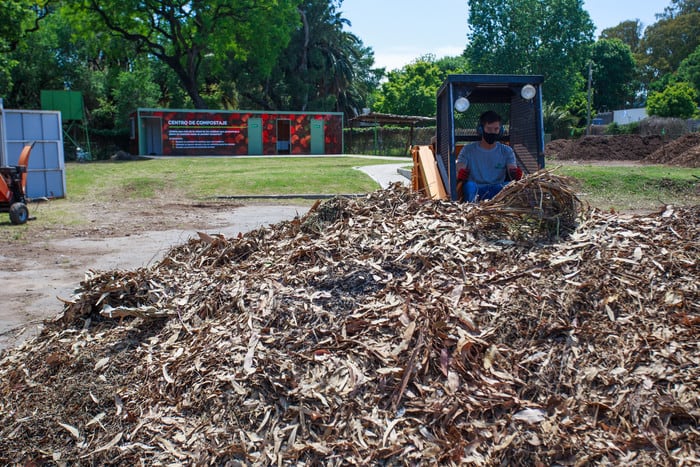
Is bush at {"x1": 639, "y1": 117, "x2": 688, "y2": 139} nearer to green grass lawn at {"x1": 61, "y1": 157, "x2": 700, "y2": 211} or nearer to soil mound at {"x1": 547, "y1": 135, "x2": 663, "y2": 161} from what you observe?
soil mound at {"x1": 547, "y1": 135, "x2": 663, "y2": 161}

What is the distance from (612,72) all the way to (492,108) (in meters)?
74.3

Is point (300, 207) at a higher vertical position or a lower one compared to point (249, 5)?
lower

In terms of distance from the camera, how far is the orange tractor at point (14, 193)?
13.2 m

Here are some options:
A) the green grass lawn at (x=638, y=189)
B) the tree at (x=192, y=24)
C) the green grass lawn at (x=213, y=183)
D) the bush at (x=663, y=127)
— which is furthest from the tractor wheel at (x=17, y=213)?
the bush at (x=663, y=127)

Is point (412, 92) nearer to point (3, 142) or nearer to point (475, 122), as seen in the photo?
point (3, 142)

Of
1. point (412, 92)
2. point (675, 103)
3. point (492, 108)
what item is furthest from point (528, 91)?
point (412, 92)

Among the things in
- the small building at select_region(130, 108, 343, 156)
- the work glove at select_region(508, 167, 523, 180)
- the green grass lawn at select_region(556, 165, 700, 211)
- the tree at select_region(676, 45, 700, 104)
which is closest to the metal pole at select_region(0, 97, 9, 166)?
the green grass lawn at select_region(556, 165, 700, 211)

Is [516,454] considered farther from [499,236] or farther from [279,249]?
[279,249]

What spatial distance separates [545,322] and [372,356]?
1.05m

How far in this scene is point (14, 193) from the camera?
45.3 ft

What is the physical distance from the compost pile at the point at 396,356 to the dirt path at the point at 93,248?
1.34 m

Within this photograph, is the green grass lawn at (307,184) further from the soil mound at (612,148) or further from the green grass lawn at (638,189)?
the soil mound at (612,148)

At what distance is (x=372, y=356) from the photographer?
12.4ft

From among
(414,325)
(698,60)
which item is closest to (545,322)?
(414,325)
